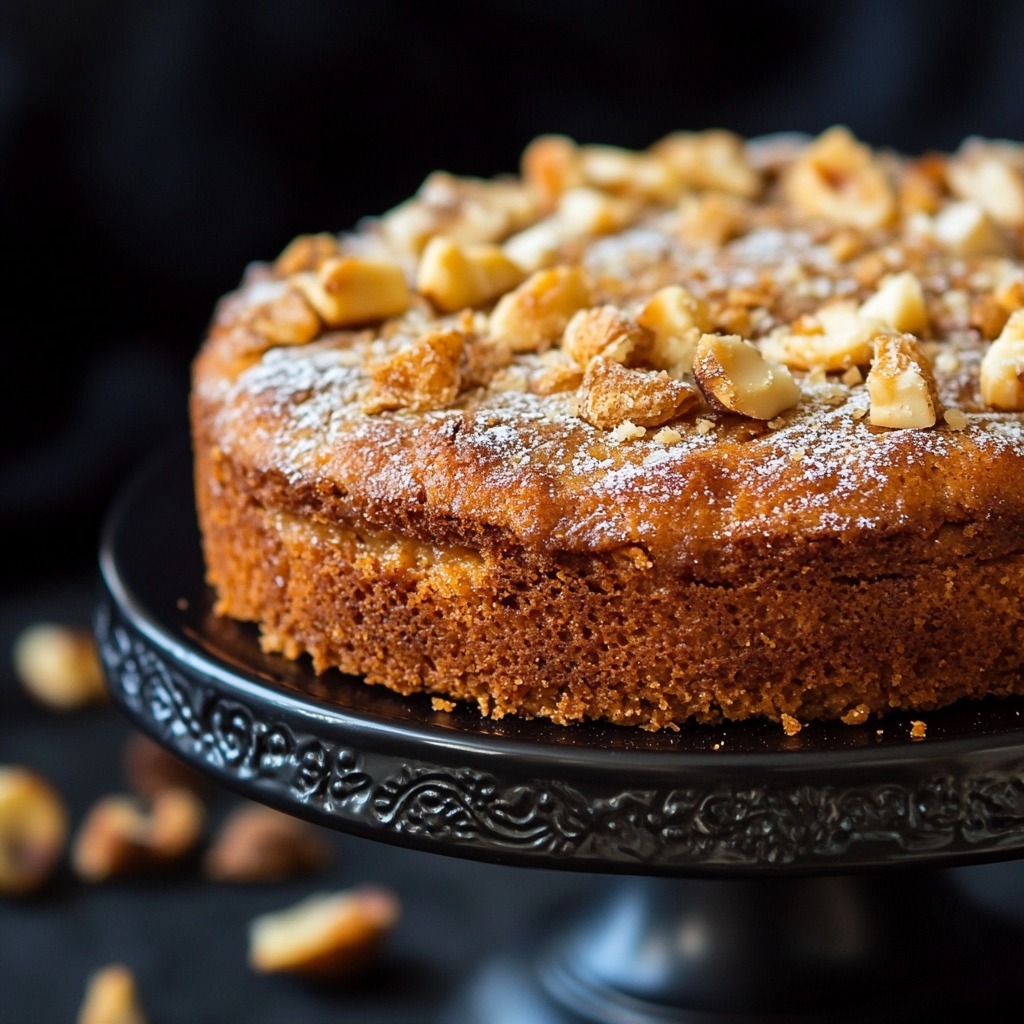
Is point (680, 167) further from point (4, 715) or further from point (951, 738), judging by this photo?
point (4, 715)

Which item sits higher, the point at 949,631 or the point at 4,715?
the point at 949,631

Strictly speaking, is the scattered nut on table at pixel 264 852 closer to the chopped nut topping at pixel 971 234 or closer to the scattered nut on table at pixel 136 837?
the scattered nut on table at pixel 136 837

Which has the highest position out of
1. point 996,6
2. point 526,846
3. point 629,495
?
point 996,6

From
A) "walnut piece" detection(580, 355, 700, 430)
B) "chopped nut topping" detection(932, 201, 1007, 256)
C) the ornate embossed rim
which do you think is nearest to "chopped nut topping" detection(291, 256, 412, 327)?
"walnut piece" detection(580, 355, 700, 430)

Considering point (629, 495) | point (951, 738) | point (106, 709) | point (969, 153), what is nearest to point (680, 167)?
point (969, 153)

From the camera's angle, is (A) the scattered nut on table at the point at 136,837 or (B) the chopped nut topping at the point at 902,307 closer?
(B) the chopped nut topping at the point at 902,307

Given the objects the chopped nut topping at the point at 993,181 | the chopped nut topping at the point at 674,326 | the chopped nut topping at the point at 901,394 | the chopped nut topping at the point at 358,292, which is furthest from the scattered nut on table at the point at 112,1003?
the chopped nut topping at the point at 993,181
